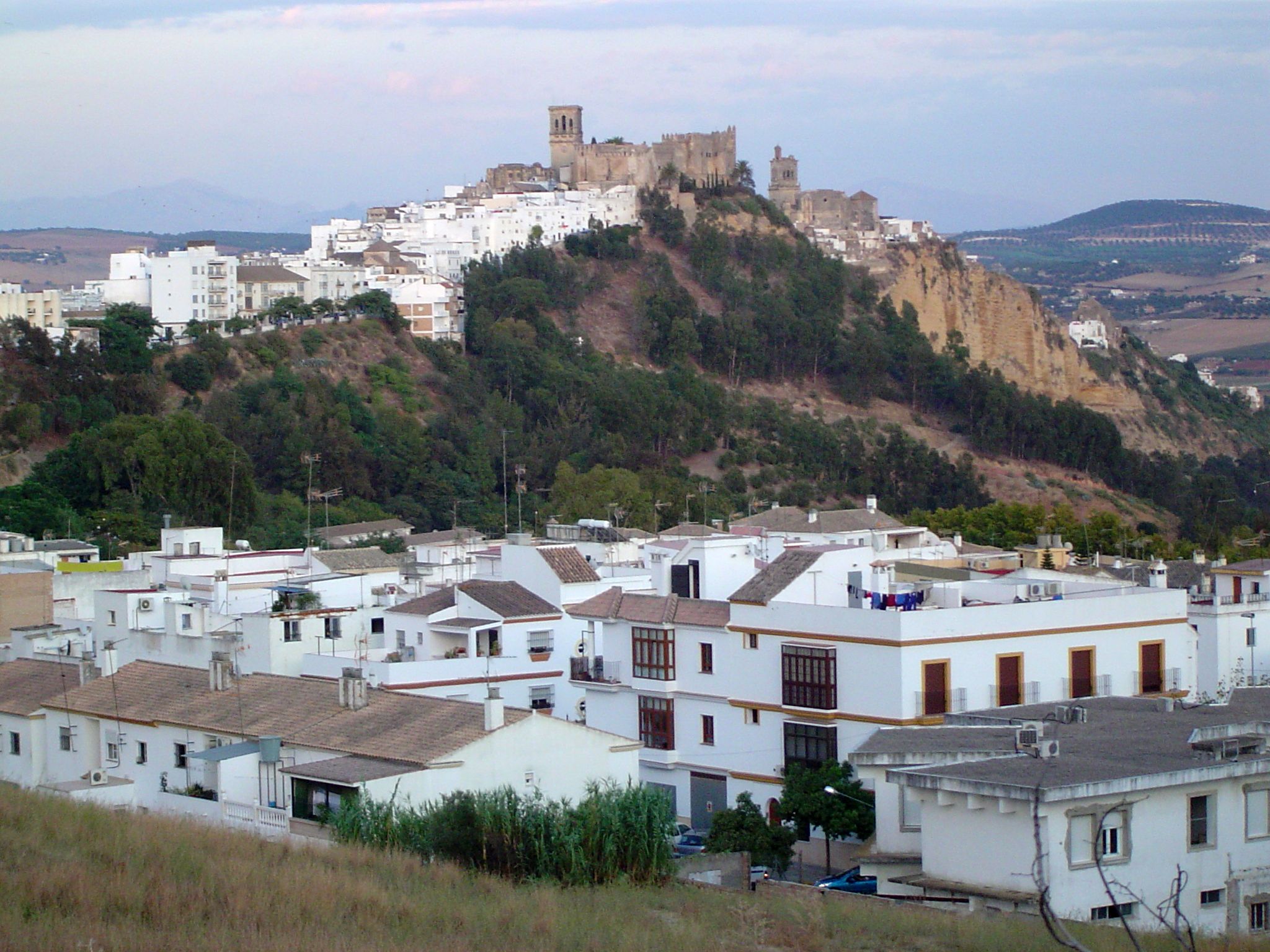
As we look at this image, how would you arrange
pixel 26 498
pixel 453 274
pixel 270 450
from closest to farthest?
pixel 26 498
pixel 270 450
pixel 453 274

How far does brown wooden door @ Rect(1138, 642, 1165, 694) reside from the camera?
21.0 meters

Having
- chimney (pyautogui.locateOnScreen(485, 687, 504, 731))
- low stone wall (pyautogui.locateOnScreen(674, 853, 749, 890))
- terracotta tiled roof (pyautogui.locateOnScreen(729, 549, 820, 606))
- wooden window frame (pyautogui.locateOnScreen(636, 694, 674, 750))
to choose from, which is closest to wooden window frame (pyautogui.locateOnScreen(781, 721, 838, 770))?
terracotta tiled roof (pyautogui.locateOnScreen(729, 549, 820, 606))

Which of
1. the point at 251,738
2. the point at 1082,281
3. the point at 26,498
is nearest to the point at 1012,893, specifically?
the point at 251,738

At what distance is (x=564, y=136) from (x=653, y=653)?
73.8m

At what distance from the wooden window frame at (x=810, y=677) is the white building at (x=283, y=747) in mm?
3077

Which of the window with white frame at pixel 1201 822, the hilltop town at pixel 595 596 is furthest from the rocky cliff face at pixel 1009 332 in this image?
the window with white frame at pixel 1201 822

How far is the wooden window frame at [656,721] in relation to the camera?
21344 mm

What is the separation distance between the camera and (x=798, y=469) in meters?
69.2

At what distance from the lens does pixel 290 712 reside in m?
19.1

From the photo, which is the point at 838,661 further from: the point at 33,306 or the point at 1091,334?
the point at 1091,334

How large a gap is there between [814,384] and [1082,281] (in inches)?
4726

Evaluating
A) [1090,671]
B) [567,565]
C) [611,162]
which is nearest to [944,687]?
[1090,671]

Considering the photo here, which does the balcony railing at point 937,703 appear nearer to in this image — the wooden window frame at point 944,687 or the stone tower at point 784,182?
the wooden window frame at point 944,687

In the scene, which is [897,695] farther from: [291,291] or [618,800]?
[291,291]
